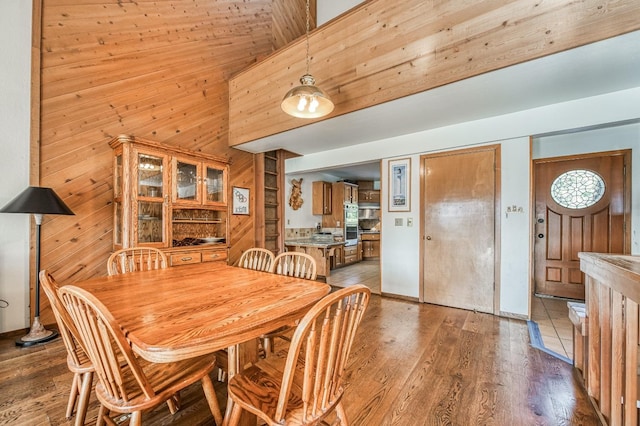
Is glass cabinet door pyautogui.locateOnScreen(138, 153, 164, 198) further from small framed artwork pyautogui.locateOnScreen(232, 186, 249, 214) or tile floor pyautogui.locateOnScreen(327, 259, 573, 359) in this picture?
tile floor pyautogui.locateOnScreen(327, 259, 573, 359)

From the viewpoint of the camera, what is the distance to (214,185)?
386 cm

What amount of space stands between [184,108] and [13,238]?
7.67ft

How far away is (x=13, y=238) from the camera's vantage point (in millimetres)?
2648

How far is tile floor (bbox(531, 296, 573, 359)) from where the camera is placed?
8.11ft

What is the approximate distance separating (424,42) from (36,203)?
3780mm

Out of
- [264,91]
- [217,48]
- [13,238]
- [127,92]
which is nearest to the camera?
[13,238]

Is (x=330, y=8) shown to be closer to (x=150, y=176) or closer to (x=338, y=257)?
(x=150, y=176)

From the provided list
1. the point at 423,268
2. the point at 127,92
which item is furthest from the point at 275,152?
the point at 423,268

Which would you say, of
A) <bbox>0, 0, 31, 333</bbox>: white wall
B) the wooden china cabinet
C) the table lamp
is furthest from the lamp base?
the wooden china cabinet

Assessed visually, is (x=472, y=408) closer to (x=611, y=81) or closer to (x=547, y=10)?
(x=547, y=10)

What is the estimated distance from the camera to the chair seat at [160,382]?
105 cm

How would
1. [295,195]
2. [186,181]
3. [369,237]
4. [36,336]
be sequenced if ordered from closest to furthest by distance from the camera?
[36,336] → [186,181] → [295,195] → [369,237]

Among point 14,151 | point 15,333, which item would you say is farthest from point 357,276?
point 14,151

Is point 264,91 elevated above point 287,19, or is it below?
below
